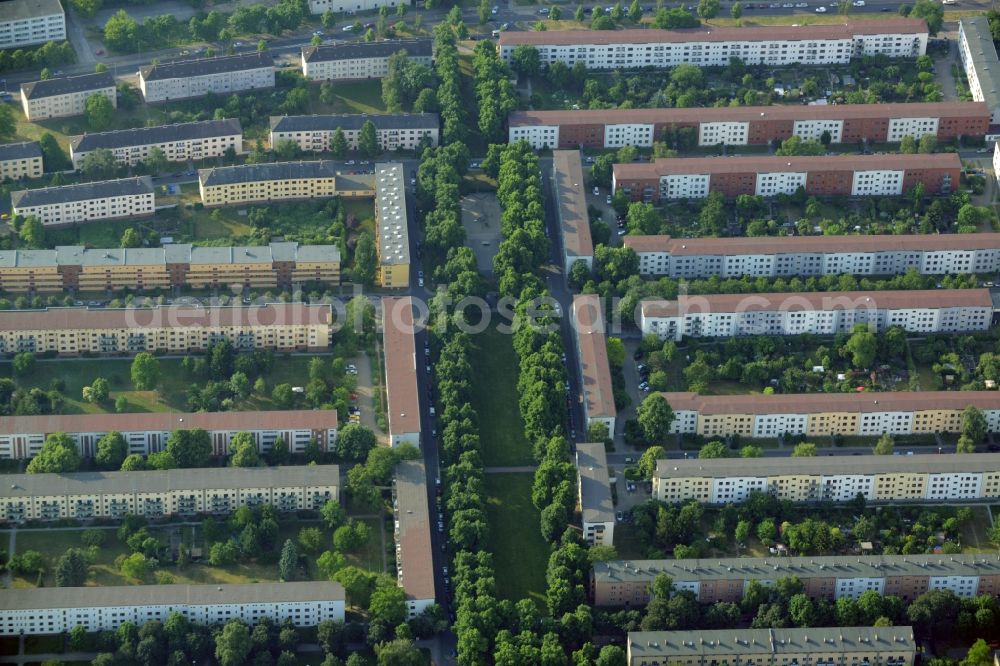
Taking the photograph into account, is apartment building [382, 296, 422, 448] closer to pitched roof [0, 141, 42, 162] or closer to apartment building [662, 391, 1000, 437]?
apartment building [662, 391, 1000, 437]

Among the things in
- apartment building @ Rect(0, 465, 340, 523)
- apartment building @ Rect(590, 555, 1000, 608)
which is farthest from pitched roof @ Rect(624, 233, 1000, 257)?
apartment building @ Rect(0, 465, 340, 523)

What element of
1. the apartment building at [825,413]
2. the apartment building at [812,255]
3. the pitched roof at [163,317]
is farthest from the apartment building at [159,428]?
the apartment building at [812,255]

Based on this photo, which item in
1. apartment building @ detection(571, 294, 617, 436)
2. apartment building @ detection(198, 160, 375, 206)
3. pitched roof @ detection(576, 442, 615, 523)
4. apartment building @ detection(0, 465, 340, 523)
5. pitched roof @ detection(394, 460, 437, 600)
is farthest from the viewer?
apartment building @ detection(198, 160, 375, 206)

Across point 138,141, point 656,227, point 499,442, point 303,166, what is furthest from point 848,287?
point 138,141

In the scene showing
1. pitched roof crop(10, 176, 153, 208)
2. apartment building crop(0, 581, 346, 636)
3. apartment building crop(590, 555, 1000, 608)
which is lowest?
apartment building crop(590, 555, 1000, 608)

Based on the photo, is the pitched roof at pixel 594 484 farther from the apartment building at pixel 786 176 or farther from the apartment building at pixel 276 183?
the apartment building at pixel 276 183

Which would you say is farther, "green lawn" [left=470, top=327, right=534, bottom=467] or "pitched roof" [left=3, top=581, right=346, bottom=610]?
"green lawn" [left=470, top=327, right=534, bottom=467]

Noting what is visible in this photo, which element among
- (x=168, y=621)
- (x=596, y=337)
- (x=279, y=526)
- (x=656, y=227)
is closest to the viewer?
(x=168, y=621)

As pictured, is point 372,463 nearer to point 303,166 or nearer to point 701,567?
point 701,567
